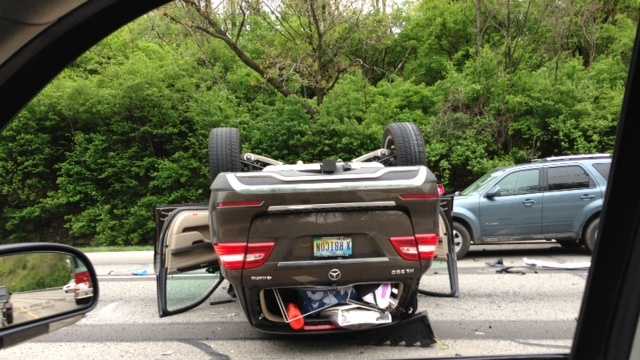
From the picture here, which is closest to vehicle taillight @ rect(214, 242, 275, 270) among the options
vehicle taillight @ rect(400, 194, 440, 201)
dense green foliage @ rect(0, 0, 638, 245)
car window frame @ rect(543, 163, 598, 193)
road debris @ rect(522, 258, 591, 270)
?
vehicle taillight @ rect(400, 194, 440, 201)

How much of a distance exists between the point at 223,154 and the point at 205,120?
11344 mm

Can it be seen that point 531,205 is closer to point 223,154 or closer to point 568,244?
point 568,244

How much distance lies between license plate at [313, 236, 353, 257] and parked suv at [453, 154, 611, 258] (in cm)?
594

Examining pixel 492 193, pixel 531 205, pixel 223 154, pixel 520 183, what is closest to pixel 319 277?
pixel 223 154

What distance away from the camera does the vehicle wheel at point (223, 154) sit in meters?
6.12

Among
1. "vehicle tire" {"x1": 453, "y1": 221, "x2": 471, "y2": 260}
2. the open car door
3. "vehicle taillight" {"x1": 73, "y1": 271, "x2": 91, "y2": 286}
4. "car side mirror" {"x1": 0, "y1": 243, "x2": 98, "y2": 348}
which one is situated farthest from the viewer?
"vehicle tire" {"x1": 453, "y1": 221, "x2": 471, "y2": 260}

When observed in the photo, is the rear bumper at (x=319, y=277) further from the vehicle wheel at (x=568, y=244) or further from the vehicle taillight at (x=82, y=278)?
the vehicle wheel at (x=568, y=244)

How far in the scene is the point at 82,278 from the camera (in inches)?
85.7

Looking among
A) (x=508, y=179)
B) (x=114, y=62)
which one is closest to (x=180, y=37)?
(x=114, y=62)

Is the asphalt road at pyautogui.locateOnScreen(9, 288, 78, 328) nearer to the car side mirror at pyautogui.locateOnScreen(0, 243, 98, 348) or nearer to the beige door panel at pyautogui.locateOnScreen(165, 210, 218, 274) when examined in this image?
the car side mirror at pyautogui.locateOnScreen(0, 243, 98, 348)

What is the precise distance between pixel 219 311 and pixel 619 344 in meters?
5.53

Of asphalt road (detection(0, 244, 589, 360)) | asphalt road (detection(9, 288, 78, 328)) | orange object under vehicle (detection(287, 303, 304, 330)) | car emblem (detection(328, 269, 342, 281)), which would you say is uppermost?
asphalt road (detection(9, 288, 78, 328))

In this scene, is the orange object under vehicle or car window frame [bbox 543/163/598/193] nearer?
the orange object under vehicle

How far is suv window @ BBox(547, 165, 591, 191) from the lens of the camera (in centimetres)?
962
